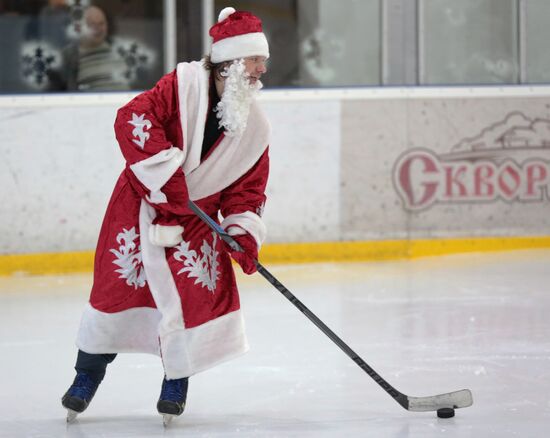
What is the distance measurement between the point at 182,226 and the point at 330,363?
90cm

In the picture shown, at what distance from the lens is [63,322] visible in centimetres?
424

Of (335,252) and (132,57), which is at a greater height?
(132,57)

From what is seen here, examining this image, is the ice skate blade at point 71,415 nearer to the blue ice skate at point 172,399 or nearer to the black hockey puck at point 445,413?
the blue ice skate at point 172,399

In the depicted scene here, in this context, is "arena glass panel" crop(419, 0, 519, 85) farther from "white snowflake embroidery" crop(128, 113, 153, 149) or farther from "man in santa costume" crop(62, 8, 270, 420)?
"white snowflake embroidery" crop(128, 113, 153, 149)

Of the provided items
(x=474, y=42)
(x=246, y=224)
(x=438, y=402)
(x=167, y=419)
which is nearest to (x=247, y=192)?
(x=246, y=224)

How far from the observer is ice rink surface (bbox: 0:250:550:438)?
9.11 ft

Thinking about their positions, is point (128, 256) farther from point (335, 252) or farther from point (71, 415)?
point (335, 252)

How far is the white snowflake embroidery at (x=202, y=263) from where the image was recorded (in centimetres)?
274

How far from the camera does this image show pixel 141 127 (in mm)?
2660

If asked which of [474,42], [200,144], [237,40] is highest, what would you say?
[474,42]

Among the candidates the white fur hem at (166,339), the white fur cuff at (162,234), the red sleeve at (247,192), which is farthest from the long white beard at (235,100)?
the white fur hem at (166,339)

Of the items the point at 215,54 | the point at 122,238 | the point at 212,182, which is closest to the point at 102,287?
the point at 122,238

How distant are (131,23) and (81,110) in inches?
24.9

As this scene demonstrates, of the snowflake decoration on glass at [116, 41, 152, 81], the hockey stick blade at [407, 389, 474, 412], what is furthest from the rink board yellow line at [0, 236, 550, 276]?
the hockey stick blade at [407, 389, 474, 412]
